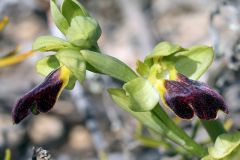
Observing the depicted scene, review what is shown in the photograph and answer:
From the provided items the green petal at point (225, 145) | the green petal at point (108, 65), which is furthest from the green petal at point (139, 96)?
the green petal at point (225, 145)

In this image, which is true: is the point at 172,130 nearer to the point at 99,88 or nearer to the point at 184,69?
the point at 184,69

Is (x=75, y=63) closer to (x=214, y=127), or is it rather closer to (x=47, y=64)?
(x=47, y=64)

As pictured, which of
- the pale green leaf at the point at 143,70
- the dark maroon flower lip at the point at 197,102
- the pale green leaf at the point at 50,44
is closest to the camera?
the dark maroon flower lip at the point at 197,102

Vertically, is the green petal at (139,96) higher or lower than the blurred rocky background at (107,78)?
higher

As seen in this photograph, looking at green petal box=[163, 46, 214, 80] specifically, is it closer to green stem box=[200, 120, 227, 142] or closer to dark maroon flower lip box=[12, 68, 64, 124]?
green stem box=[200, 120, 227, 142]

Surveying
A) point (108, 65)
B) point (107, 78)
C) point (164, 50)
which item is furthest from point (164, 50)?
point (107, 78)

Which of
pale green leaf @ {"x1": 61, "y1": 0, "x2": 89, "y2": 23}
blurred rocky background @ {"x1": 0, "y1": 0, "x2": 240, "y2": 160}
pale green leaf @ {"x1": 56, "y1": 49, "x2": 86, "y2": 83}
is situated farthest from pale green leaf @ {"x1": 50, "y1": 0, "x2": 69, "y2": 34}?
blurred rocky background @ {"x1": 0, "y1": 0, "x2": 240, "y2": 160}

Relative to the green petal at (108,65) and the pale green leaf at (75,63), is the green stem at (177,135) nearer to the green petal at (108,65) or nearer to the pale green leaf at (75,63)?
the green petal at (108,65)

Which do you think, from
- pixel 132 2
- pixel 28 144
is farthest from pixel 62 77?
pixel 132 2
